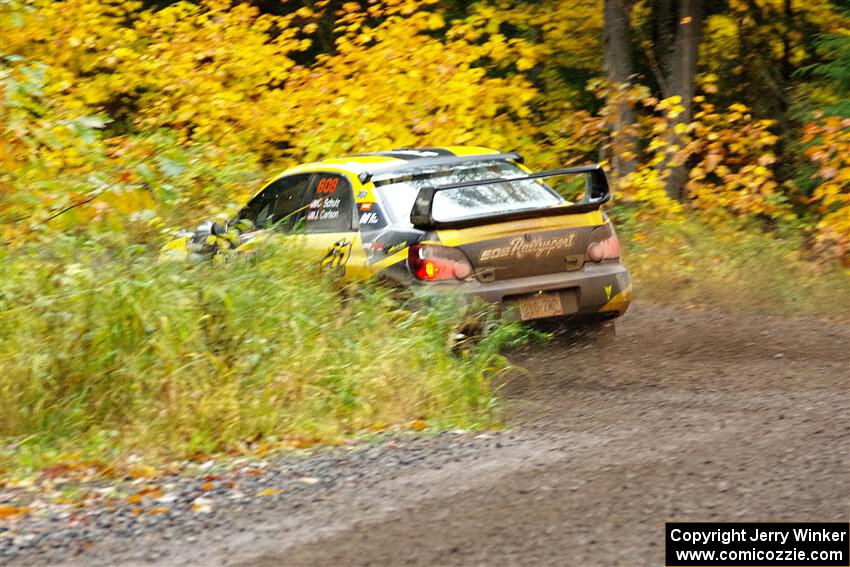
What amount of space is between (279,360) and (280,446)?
89cm

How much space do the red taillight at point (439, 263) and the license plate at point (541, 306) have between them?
473 millimetres

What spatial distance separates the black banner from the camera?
486 centimetres

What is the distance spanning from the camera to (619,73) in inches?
682

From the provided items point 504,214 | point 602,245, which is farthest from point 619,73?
point 504,214

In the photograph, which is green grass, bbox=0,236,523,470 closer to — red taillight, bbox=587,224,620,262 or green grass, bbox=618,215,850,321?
red taillight, bbox=587,224,620,262

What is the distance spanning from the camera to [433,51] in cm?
1648

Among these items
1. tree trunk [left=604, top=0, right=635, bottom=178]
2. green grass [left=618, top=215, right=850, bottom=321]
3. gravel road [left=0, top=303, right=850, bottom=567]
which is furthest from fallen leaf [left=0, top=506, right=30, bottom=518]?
tree trunk [left=604, top=0, right=635, bottom=178]

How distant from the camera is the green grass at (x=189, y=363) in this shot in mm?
7039

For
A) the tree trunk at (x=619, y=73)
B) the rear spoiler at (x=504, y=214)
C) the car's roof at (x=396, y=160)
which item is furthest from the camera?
the tree trunk at (x=619, y=73)

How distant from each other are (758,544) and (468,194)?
4969 mm

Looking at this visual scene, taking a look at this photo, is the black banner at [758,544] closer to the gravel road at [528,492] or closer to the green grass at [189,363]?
the gravel road at [528,492]

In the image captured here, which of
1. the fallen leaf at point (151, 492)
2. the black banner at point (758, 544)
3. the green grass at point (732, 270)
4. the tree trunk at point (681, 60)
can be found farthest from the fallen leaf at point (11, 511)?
the tree trunk at point (681, 60)

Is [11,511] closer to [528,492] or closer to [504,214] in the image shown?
[528,492]

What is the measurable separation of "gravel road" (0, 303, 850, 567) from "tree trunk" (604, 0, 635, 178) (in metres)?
9.01
